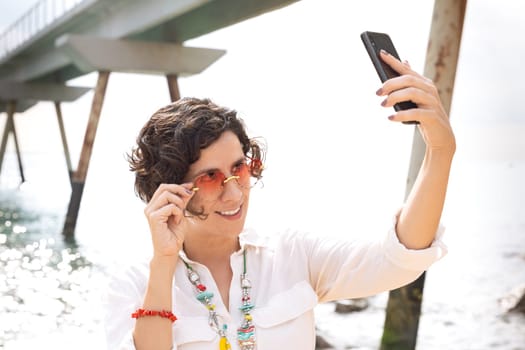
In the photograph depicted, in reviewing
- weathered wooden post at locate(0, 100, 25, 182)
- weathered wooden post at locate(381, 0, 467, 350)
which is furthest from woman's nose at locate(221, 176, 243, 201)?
weathered wooden post at locate(0, 100, 25, 182)

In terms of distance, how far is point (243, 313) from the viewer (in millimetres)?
1419

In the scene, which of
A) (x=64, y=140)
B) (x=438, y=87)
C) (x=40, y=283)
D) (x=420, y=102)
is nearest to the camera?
(x=420, y=102)

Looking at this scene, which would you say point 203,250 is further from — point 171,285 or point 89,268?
point 89,268

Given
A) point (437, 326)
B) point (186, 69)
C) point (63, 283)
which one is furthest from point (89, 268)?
point (437, 326)

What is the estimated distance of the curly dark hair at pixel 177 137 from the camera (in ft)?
4.66

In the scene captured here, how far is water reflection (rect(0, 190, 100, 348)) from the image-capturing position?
19.8 feet

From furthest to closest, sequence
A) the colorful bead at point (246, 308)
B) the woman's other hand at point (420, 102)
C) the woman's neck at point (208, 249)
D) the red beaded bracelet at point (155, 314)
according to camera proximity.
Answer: the woman's neck at point (208, 249) → the colorful bead at point (246, 308) → the red beaded bracelet at point (155, 314) → the woman's other hand at point (420, 102)

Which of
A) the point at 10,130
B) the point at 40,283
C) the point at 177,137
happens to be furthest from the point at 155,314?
the point at 10,130

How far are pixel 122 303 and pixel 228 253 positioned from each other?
274 millimetres

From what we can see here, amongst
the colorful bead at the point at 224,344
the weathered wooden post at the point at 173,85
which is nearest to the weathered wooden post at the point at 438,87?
the colorful bead at the point at 224,344

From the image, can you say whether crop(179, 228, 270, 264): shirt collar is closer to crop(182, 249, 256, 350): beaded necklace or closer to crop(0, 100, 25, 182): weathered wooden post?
crop(182, 249, 256, 350): beaded necklace

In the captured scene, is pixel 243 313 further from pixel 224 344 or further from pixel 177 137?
pixel 177 137

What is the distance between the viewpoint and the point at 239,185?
145cm

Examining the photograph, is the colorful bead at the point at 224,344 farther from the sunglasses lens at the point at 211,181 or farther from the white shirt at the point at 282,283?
the sunglasses lens at the point at 211,181
